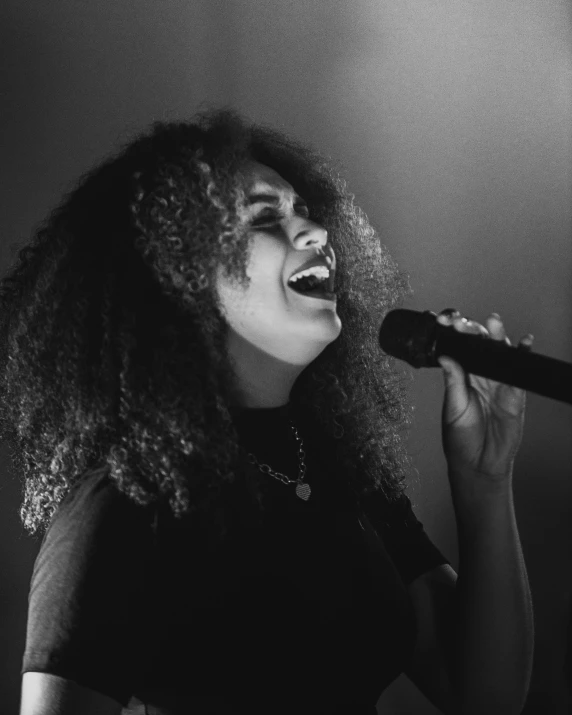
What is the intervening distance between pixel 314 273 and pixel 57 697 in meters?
0.68

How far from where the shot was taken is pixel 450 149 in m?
2.13

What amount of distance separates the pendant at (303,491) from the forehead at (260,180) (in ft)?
1.57

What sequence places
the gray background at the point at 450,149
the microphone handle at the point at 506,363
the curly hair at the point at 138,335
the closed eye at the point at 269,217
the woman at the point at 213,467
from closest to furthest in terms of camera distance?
the microphone handle at the point at 506,363, the woman at the point at 213,467, the curly hair at the point at 138,335, the closed eye at the point at 269,217, the gray background at the point at 450,149

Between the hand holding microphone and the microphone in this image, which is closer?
the microphone

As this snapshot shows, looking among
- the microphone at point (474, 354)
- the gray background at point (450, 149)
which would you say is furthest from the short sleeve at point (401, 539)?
the gray background at point (450, 149)

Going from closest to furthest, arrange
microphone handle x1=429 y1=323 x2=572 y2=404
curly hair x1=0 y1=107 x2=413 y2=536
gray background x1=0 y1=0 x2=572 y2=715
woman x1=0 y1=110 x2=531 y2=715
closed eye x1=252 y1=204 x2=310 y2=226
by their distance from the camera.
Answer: microphone handle x1=429 y1=323 x2=572 y2=404, woman x1=0 y1=110 x2=531 y2=715, curly hair x1=0 y1=107 x2=413 y2=536, closed eye x1=252 y1=204 x2=310 y2=226, gray background x1=0 y1=0 x2=572 y2=715

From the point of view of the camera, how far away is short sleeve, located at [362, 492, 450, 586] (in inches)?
51.1

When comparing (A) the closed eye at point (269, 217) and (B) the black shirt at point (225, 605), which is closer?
(B) the black shirt at point (225, 605)

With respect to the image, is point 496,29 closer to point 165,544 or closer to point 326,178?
point 326,178

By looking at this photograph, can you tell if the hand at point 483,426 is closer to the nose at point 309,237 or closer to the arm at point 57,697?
the nose at point 309,237

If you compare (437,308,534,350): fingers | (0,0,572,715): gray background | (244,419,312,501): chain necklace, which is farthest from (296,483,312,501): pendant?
(0,0,572,715): gray background

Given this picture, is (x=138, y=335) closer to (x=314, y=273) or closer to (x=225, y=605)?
(x=314, y=273)

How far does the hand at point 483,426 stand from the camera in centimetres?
117

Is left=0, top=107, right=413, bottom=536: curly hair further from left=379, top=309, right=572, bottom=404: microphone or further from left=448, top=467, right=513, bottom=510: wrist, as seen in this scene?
left=379, top=309, right=572, bottom=404: microphone
